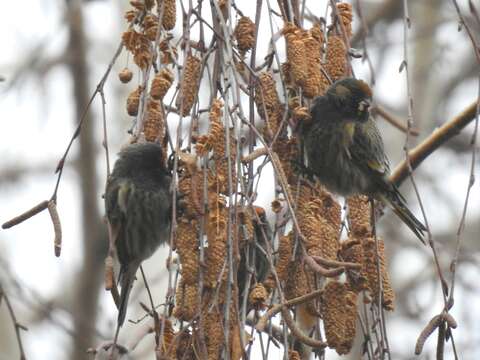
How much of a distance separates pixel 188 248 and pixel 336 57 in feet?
4.01

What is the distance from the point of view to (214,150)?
10.7 feet

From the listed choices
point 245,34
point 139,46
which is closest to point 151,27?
point 139,46

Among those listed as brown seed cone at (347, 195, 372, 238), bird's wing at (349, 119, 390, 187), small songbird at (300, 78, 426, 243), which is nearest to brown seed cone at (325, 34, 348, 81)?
small songbird at (300, 78, 426, 243)

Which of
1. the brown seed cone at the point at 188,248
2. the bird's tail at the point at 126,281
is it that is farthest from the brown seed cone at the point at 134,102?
the bird's tail at the point at 126,281

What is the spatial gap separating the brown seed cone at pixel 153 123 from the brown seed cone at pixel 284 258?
0.68 metres

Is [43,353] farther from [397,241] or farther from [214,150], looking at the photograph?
[214,150]

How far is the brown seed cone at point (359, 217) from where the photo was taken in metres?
3.49

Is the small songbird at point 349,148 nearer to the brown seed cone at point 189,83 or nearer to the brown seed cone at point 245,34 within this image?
the brown seed cone at point 245,34

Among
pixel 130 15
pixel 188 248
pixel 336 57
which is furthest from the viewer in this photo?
pixel 336 57

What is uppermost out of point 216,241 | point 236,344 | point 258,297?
point 216,241

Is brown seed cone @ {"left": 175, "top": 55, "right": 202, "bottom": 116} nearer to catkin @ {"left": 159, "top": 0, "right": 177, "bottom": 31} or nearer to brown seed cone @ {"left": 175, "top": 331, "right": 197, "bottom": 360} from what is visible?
catkin @ {"left": 159, "top": 0, "right": 177, "bottom": 31}

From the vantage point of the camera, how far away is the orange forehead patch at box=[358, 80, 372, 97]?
4.27 meters

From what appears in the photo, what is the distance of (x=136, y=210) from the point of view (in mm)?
4828

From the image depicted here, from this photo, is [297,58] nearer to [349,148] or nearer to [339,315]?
[339,315]
